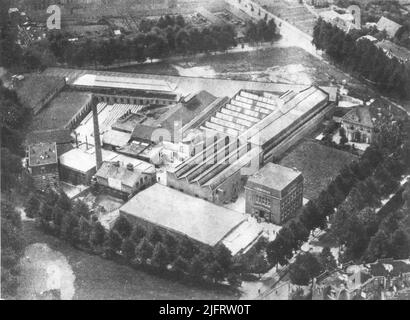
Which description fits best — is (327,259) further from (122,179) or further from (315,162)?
(122,179)

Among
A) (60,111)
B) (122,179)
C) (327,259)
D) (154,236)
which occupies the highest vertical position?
(327,259)

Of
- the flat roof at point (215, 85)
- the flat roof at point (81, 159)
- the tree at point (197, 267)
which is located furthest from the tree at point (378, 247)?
the flat roof at point (215, 85)

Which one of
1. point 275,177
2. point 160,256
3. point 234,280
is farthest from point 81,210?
point 275,177

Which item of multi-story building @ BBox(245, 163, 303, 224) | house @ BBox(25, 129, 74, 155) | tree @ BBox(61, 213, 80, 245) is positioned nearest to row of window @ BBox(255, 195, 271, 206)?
multi-story building @ BBox(245, 163, 303, 224)

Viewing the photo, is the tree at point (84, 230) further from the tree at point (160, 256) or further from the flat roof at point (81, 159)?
the flat roof at point (81, 159)

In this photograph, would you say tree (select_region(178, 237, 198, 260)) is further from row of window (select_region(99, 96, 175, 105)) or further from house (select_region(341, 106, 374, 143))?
row of window (select_region(99, 96, 175, 105))
